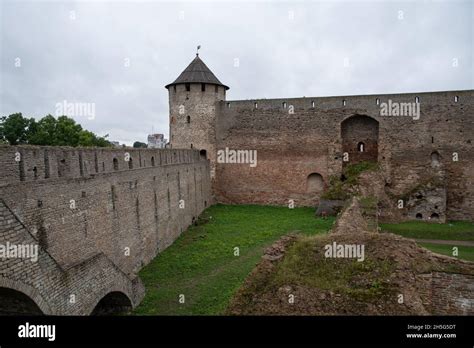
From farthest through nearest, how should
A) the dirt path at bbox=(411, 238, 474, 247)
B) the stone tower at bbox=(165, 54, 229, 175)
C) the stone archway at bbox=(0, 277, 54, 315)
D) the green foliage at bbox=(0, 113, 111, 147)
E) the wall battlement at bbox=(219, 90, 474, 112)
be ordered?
1. the green foliage at bbox=(0, 113, 111, 147)
2. the stone tower at bbox=(165, 54, 229, 175)
3. the wall battlement at bbox=(219, 90, 474, 112)
4. the dirt path at bbox=(411, 238, 474, 247)
5. the stone archway at bbox=(0, 277, 54, 315)

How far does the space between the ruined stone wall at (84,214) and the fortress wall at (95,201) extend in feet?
0.06

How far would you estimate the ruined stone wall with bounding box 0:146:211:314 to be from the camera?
6645 millimetres

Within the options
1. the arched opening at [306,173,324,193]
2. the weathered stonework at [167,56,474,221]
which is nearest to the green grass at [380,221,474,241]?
the weathered stonework at [167,56,474,221]

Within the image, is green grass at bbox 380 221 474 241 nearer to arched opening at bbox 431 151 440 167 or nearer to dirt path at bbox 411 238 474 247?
dirt path at bbox 411 238 474 247

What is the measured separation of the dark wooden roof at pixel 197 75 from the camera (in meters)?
21.2

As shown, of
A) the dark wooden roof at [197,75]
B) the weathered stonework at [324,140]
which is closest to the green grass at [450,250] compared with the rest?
the weathered stonework at [324,140]

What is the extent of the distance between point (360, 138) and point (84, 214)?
15.7m

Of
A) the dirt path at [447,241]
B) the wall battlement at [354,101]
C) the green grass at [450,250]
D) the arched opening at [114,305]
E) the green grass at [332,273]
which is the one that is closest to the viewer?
the green grass at [332,273]

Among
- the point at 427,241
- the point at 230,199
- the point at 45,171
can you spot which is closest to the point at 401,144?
the point at 427,241

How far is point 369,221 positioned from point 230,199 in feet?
33.7

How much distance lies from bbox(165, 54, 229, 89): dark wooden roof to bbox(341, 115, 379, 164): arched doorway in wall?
7.32 m

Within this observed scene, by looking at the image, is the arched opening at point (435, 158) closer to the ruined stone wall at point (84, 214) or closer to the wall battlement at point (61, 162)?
the ruined stone wall at point (84, 214)

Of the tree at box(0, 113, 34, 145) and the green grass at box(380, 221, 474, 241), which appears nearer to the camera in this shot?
the green grass at box(380, 221, 474, 241)

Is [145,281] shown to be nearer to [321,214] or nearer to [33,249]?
[33,249]
